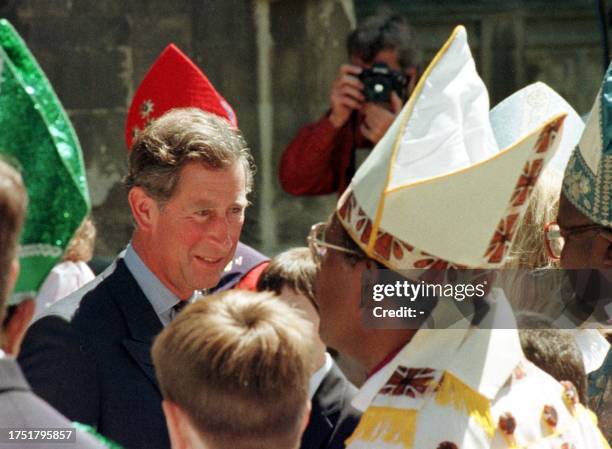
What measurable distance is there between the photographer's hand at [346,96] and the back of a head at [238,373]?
2.41m

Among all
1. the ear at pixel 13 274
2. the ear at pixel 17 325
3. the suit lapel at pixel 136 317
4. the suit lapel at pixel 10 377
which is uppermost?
the ear at pixel 13 274

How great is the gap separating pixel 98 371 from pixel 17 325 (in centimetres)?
101

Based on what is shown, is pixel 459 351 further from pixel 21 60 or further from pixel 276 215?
pixel 276 215

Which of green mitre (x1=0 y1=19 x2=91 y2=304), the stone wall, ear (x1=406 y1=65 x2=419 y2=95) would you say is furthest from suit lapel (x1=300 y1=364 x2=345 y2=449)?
the stone wall

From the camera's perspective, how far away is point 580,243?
11.2 feet

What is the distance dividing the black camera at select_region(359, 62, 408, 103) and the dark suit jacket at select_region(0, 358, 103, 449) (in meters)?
2.95

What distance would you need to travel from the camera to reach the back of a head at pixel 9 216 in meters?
2.08

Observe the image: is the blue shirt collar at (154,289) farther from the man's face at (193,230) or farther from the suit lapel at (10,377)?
the suit lapel at (10,377)

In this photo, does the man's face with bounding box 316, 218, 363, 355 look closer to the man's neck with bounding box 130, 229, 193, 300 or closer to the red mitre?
the man's neck with bounding box 130, 229, 193, 300

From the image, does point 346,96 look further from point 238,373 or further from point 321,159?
point 238,373

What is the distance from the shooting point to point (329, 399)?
3596 mm

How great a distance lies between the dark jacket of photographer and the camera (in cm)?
505

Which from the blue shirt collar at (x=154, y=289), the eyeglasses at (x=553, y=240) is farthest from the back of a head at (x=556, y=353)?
the blue shirt collar at (x=154, y=289)

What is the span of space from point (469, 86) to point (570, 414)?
69 centimetres
